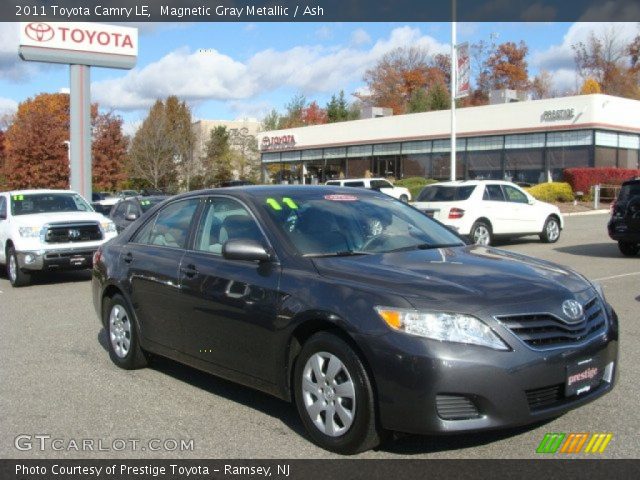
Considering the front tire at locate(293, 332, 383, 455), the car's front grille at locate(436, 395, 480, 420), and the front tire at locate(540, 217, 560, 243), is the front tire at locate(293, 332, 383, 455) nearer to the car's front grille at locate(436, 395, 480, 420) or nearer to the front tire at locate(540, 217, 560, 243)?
the car's front grille at locate(436, 395, 480, 420)

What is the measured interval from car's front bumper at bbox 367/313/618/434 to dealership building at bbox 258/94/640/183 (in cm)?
3475

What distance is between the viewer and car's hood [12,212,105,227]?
1317 cm

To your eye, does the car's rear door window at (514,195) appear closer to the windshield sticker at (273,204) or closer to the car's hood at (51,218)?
the car's hood at (51,218)

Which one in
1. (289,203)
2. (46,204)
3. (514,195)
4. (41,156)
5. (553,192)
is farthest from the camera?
(41,156)

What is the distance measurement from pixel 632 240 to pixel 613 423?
10.8 meters

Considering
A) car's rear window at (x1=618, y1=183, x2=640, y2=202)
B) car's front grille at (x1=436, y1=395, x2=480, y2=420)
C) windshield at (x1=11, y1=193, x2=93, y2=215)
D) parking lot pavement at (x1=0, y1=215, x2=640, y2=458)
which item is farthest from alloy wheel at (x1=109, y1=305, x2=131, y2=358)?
car's rear window at (x1=618, y1=183, x2=640, y2=202)

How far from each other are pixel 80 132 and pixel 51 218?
16.0 m

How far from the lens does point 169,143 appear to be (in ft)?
181

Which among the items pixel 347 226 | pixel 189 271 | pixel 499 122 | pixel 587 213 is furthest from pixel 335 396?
pixel 499 122

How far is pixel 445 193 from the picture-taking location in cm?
1752

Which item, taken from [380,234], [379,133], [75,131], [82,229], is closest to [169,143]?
[379,133]

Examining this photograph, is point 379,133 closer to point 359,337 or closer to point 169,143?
point 169,143

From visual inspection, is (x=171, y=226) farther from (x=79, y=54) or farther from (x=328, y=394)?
(x=79, y=54)

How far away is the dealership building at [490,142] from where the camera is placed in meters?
36.8
